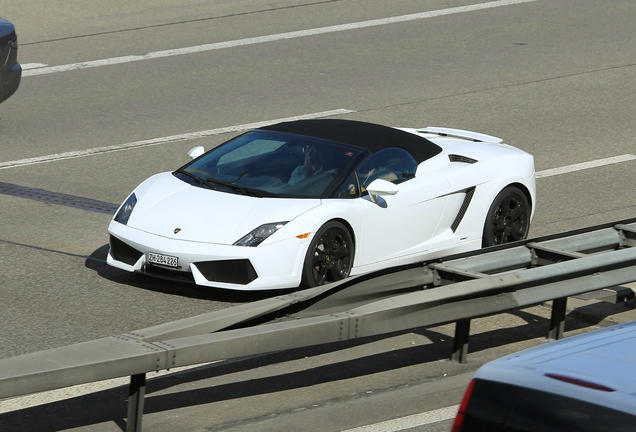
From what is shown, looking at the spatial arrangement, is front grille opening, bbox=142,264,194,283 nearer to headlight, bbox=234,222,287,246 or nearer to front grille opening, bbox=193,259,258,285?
front grille opening, bbox=193,259,258,285

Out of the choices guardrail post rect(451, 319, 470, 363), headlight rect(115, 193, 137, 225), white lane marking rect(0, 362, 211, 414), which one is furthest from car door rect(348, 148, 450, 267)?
white lane marking rect(0, 362, 211, 414)

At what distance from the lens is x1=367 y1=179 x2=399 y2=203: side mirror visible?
30.4ft

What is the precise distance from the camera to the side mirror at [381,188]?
9266 millimetres

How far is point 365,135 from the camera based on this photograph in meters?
9.95

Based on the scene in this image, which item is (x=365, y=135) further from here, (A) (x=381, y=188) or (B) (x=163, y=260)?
(B) (x=163, y=260)

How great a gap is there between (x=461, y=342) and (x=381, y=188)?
72.4 inches

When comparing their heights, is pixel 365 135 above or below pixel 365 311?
above

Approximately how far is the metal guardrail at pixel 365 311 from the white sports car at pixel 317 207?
4.26ft

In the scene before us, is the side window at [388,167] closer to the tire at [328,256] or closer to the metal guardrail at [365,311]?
the tire at [328,256]

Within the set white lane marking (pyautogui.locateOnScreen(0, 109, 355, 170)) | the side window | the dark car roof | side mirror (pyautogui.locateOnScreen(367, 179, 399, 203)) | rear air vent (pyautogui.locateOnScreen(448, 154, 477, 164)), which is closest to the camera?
side mirror (pyautogui.locateOnScreen(367, 179, 399, 203))

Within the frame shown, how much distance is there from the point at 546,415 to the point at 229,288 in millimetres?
5088

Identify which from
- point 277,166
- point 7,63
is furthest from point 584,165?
point 7,63

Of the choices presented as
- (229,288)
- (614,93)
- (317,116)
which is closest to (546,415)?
(229,288)

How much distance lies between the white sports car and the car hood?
11mm
